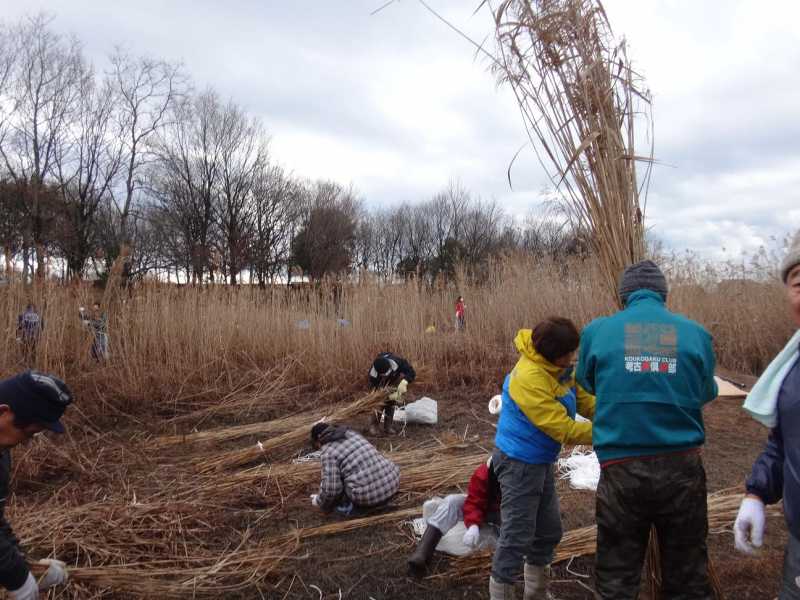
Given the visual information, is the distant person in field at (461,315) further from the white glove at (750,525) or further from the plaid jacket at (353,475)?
the white glove at (750,525)

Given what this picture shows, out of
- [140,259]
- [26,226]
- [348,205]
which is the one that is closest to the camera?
[26,226]

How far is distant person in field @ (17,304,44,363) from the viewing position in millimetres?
5773

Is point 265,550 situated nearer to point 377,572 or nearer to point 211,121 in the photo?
point 377,572

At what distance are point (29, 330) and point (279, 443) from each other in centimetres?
316

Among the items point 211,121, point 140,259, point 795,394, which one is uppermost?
point 211,121

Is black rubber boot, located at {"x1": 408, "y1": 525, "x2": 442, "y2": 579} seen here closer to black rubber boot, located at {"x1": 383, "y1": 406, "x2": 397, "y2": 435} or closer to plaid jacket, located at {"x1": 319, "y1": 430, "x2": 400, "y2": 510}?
plaid jacket, located at {"x1": 319, "y1": 430, "x2": 400, "y2": 510}

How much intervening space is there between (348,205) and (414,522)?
3119cm

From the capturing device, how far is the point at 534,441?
2.20m

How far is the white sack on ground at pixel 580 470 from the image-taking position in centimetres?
377

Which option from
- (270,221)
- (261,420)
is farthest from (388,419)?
(270,221)

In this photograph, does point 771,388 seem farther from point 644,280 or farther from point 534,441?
point 534,441

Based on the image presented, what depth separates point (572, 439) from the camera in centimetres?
204

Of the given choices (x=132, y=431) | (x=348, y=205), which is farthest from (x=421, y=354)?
(x=348, y=205)

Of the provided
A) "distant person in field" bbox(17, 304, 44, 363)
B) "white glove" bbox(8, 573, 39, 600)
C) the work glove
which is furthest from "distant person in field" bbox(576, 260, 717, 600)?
"distant person in field" bbox(17, 304, 44, 363)
